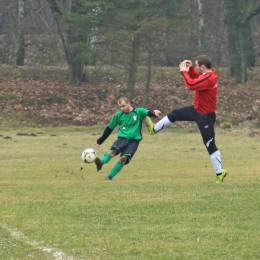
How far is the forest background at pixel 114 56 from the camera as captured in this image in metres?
38.5

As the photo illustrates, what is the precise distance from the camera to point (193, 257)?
7520 millimetres

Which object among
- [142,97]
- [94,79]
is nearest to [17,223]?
[142,97]

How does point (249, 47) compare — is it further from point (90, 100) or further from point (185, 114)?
point (185, 114)

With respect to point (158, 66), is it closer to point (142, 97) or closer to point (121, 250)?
point (142, 97)

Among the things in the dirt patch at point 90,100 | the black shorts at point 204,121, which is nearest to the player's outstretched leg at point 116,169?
the black shorts at point 204,121

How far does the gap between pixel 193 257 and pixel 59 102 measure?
114ft

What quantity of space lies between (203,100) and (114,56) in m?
27.6

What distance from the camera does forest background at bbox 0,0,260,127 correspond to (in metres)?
38.5

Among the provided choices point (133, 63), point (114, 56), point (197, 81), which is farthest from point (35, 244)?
point (114, 56)

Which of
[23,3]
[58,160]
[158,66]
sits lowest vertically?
[58,160]

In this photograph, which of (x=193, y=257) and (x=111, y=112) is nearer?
(x=193, y=257)

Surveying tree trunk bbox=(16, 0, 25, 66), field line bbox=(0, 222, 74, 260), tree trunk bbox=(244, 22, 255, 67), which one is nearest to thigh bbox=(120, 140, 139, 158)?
field line bbox=(0, 222, 74, 260)

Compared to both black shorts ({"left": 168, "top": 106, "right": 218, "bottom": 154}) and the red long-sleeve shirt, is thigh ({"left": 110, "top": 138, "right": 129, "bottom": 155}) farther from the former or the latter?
the red long-sleeve shirt

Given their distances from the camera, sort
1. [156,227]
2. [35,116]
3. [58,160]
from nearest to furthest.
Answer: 1. [156,227]
2. [58,160]
3. [35,116]
